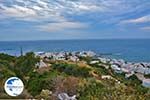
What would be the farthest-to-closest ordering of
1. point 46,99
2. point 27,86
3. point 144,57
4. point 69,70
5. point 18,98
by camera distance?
point 144,57 → point 69,70 → point 27,86 → point 46,99 → point 18,98

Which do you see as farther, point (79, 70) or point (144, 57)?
point (144, 57)

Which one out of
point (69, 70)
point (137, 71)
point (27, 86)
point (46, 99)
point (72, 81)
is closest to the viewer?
point (46, 99)

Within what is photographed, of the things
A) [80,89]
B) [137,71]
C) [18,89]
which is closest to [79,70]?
[80,89]

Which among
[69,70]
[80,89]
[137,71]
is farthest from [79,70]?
[137,71]

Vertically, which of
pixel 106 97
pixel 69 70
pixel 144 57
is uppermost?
pixel 106 97

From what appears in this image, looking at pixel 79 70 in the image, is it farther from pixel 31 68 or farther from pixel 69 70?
pixel 31 68

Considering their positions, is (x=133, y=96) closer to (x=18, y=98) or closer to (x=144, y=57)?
(x=18, y=98)

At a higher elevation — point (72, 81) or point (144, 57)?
point (72, 81)

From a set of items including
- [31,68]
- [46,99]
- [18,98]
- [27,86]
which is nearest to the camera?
[18,98]

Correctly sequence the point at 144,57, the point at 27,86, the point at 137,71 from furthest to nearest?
the point at 144,57, the point at 137,71, the point at 27,86
